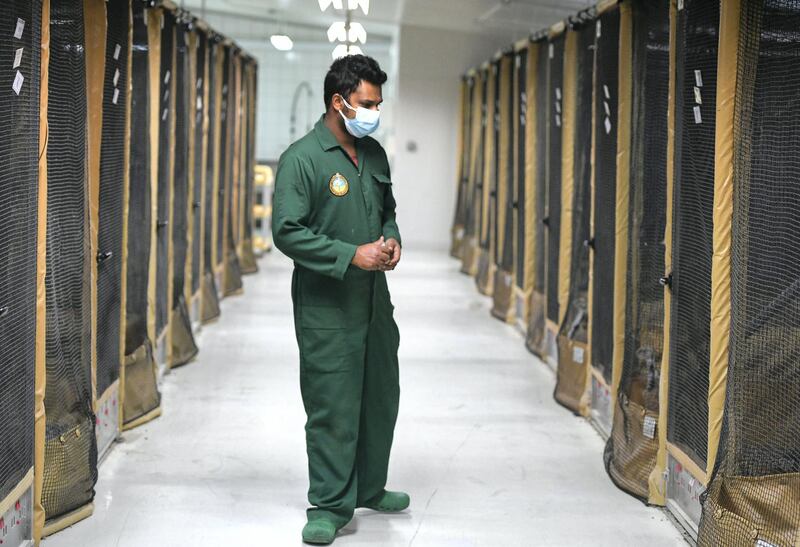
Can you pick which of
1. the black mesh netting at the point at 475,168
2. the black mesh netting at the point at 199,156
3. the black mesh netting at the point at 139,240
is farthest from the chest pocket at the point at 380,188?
the black mesh netting at the point at 475,168

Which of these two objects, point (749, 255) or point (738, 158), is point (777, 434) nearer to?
point (749, 255)

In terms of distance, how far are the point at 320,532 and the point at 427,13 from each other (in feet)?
31.5

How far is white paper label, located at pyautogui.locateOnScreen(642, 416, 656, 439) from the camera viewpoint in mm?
3982

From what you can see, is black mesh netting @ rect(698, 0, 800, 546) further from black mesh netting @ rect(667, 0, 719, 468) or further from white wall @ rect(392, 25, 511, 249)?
white wall @ rect(392, 25, 511, 249)

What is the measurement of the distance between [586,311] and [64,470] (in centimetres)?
284

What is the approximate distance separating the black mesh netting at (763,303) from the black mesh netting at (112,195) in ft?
7.62

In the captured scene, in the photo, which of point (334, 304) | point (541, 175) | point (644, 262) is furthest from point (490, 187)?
point (334, 304)

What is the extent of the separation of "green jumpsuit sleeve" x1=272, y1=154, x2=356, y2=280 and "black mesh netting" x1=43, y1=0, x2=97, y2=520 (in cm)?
77

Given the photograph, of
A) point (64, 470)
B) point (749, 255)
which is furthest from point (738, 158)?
point (64, 470)

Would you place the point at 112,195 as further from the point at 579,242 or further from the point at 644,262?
the point at 579,242

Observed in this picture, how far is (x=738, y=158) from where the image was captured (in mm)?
3123

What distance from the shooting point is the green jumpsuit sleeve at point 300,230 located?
324 cm

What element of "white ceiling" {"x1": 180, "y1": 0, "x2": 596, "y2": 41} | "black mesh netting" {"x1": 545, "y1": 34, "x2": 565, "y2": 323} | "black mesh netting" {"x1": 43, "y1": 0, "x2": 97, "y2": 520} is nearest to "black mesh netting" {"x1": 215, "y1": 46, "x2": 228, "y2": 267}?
"white ceiling" {"x1": 180, "y1": 0, "x2": 596, "y2": 41}

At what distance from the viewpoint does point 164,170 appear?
5691mm
